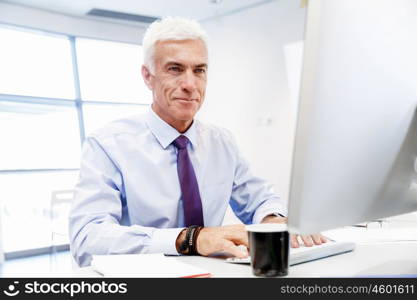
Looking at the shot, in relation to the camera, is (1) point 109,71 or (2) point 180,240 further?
(1) point 109,71

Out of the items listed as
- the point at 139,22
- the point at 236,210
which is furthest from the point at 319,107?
the point at 139,22

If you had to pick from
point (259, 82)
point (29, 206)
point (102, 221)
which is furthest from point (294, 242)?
point (29, 206)

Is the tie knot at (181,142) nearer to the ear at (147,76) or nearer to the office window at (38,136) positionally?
the ear at (147,76)

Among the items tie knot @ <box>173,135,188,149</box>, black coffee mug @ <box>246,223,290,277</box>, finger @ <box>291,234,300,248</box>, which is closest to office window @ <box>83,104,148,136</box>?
tie knot @ <box>173,135,188,149</box>

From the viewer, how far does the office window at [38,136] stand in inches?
224

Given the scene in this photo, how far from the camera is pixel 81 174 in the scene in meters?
1.33

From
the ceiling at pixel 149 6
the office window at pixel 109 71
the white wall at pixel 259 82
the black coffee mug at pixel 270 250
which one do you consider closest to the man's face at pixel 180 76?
the black coffee mug at pixel 270 250

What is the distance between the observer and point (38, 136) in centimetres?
602

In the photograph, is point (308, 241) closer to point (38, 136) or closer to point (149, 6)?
point (149, 6)

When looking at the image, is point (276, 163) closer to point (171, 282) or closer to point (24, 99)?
point (24, 99)

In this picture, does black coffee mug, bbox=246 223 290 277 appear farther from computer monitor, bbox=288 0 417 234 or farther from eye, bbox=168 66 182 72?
eye, bbox=168 66 182 72

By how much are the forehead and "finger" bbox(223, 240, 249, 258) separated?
0.72 m

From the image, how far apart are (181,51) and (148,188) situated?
1.58 feet

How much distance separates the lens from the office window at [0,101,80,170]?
568 centimetres
